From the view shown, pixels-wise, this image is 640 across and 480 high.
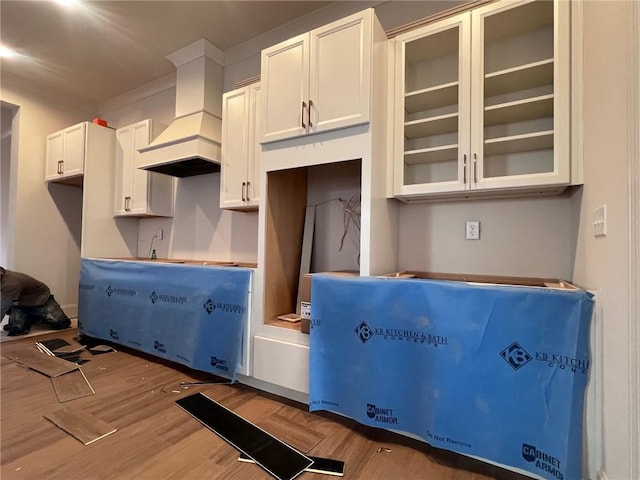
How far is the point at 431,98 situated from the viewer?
6.82ft

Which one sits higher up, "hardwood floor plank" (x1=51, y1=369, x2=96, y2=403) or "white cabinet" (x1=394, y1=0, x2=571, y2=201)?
"white cabinet" (x1=394, y1=0, x2=571, y2=201)

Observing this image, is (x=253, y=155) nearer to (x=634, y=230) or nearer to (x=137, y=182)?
(x=137, y=182)

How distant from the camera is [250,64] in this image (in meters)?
3.29

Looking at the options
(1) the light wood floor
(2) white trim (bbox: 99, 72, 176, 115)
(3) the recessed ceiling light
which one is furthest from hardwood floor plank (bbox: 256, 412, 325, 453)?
(3) the recessed ceiling light

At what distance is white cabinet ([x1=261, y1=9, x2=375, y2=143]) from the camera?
6.21 ft

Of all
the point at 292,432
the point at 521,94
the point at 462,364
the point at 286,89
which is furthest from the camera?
the point at 286,89

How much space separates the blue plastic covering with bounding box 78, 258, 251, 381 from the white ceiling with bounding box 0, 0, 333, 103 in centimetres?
236

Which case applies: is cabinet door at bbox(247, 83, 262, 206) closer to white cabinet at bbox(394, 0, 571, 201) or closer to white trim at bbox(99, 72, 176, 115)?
white cabinet at bbox(394, 0, 571, 201)

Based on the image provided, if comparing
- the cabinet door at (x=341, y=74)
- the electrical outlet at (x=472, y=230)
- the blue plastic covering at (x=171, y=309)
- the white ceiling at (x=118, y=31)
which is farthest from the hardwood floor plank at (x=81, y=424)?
the white ceiling at (x=118, y=31)

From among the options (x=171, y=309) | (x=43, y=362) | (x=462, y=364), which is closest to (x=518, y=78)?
(x=462, y=364)

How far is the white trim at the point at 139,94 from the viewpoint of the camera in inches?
157

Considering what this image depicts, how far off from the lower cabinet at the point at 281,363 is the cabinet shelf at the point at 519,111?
191 centimetres

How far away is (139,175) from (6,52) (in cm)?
197

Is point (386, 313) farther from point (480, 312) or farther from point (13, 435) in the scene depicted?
point (13, 435)
